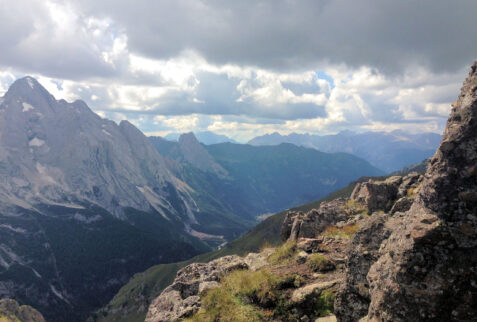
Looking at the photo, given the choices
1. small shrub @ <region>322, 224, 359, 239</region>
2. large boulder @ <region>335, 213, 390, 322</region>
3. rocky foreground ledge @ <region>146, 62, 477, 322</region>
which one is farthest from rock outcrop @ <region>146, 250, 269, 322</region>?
large boulder @ <region>335, 213, 390, 322</region>

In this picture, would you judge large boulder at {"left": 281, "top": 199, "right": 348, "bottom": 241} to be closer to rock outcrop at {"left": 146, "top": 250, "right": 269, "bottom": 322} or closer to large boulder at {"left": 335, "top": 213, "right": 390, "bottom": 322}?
rock outcrop at {"left": 146, "top": 250, "right": 269, "bottom": 322}

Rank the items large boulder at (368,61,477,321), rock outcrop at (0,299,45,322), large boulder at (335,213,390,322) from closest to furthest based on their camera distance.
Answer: large boulder at (368,61,477,321) < large boulder at (335,213,390,322) < rock outcrop at (0,299,45,322)

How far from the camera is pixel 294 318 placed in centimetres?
1240

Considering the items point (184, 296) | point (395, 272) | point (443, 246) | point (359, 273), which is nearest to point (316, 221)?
point (184, 296)

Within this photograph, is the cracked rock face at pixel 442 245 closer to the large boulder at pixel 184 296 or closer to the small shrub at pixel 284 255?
the small shrub at pixel 284 255

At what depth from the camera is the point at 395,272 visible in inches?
306

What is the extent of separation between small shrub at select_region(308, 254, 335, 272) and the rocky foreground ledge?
0.05 meters

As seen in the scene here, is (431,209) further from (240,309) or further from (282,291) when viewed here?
(240,309)

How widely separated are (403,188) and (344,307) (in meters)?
22.7

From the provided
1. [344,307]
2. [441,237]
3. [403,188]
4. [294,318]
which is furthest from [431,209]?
[403,188]

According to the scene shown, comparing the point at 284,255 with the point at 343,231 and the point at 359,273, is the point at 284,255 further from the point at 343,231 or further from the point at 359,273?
the point at 359,273

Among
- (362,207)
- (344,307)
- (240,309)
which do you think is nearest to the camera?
(344,307)

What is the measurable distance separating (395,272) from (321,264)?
26.4 feet

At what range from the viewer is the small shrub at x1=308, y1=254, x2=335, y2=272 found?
600 inches
